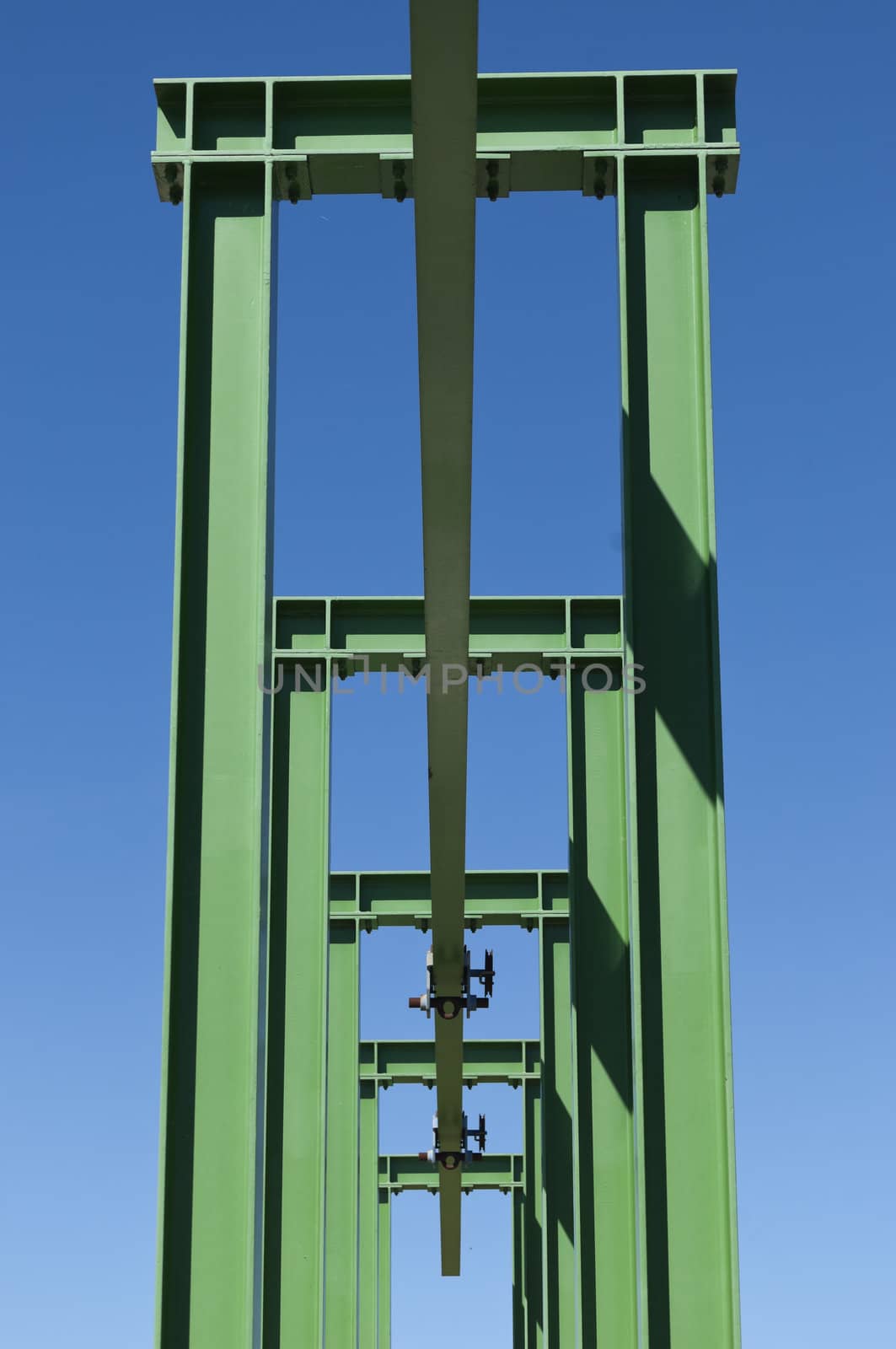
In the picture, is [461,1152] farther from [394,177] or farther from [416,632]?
[394,177]

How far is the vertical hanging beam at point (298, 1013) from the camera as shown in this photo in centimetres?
1683

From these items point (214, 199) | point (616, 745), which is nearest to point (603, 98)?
point (214, 199)

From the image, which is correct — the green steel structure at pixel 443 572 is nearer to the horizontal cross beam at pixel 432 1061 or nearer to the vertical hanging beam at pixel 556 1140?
the vertical hanging beam at pixel 556 1140

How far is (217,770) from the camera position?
10.0 m

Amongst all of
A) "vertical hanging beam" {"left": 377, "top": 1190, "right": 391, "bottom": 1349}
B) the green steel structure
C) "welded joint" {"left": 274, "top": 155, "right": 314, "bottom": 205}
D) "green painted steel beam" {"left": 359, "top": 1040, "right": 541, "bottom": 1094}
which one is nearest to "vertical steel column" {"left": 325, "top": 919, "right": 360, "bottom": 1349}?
"green painted steel beam" {"left": 359, "top": 1040, "right": 541, "bottom": 1094}

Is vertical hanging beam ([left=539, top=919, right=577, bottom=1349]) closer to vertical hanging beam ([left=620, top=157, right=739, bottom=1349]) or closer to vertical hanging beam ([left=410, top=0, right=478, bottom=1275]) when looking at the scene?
vertical hanging beam ([left=410, top=0, right=478, bottom=1275])

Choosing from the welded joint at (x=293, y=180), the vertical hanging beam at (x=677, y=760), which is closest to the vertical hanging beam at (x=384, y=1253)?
the vertical hanging beam at (x=677, y=760)

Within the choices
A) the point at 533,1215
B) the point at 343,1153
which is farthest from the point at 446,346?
the point at 533,1215

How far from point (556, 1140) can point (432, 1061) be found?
24.3 ft

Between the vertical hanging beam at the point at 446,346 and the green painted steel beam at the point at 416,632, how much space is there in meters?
3.70

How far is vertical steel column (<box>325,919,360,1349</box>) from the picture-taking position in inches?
952

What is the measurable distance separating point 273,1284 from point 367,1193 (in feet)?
48.3

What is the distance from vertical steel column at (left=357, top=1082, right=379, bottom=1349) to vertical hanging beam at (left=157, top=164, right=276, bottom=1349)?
20468mm

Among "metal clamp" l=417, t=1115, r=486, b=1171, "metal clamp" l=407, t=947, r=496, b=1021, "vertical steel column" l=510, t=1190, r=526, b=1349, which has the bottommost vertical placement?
"vertical steel column" l=510, t=1190, r=526, b=1349
